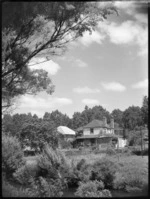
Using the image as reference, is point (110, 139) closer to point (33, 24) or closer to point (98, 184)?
point (98, 184)

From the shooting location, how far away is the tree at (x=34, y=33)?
5.75 meters

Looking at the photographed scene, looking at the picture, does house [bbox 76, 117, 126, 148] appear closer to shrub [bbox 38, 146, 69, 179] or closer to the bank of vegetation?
the bank of vegetation

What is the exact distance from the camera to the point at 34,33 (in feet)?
21.3

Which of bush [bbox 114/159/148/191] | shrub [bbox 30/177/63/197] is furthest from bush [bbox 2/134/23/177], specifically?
bush [bbox 114/159/148/191]

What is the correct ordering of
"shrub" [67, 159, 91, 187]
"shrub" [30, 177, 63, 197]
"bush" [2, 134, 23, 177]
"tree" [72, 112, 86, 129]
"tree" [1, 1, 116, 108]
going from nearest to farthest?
"tree" [1, 1, 116, 108] → "shrub" [30, 177, 63, 197] → "bush" [2, 134, 23, 177] → "shrub" [67, 159, 91, 187] → "tree" [72, 112, 86, 129]

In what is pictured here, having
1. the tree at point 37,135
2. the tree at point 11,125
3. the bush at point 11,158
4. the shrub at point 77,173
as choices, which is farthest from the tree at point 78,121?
the bush at point 11,158

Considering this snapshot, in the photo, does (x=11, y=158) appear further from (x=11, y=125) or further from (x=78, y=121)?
(x=78, y=121)

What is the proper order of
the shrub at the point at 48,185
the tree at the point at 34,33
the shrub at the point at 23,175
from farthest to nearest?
the shrub at the point at 23,175 < the shrub at the point at 48,185 < the tree at the point at 34,33

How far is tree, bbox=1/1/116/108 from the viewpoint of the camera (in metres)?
5.75

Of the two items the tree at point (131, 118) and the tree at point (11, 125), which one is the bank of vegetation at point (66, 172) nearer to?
the tree at point (11, 125)

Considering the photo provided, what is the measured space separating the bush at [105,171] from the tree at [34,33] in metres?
7.73

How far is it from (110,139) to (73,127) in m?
18.3

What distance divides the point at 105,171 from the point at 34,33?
929 centimetres

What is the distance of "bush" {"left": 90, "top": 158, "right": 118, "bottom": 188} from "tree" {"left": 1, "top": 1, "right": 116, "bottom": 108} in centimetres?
773
